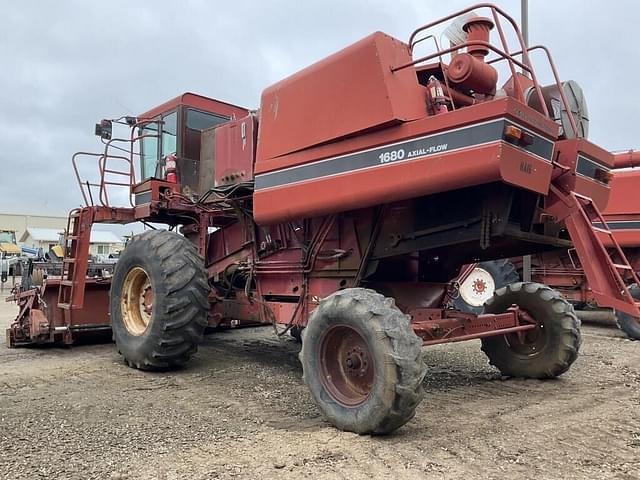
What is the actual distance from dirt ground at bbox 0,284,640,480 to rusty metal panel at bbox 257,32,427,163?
2.26m

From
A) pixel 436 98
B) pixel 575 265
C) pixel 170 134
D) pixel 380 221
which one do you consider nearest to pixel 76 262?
pixel 170 134

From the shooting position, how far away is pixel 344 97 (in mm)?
4625

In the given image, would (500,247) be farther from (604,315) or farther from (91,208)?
(604,315)

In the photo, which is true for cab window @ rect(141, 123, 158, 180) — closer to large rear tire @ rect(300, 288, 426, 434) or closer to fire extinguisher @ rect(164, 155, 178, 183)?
fire extinguisher @ rect(164, 155, 178, 183)

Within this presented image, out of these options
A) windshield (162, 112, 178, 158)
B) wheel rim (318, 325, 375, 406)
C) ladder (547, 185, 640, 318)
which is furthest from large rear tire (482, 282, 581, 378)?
windshield (162, 112, 178, 158)

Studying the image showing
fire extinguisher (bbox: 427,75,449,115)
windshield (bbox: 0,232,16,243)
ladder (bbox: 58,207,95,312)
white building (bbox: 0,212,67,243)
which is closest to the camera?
fire extinguisher (bbox: 427,75,449,115)

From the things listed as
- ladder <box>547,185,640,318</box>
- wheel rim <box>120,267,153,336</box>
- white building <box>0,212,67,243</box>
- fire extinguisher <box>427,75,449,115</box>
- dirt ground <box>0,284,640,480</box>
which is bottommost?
dirt ground <box>0,284,640,480</box>

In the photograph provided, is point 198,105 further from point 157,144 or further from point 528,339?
point 528,339

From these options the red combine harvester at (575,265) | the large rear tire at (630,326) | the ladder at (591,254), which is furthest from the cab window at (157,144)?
the large rear tire at (630,326)

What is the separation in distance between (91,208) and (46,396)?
3.03 meters

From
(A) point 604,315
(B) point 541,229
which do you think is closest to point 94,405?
(B) point 541,229

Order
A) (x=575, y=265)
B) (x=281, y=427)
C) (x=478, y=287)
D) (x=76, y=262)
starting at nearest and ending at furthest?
(x=281, y=427)
(x=76, y=262)
(x=575, y=265)
(x=478, y=287)

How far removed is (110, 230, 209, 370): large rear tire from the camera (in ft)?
18.7

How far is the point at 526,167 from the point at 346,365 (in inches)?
75.0
